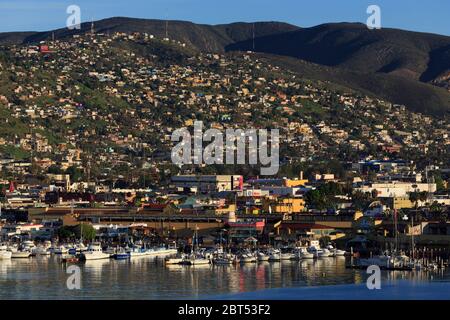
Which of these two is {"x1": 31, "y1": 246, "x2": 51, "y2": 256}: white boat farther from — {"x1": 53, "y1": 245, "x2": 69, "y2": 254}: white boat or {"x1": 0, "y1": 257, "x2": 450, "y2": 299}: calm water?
{"x1": 0, "y1": 257, "x2": 450, "y2": 299}: calm water

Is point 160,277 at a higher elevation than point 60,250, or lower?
lower

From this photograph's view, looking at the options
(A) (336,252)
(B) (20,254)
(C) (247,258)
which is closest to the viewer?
(C) (247,258)

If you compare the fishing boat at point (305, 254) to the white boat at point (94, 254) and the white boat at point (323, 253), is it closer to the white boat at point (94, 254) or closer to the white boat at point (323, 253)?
the white boat at point (323, 253)

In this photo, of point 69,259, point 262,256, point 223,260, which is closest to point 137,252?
point 69,259

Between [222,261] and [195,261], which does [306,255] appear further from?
[195,261]

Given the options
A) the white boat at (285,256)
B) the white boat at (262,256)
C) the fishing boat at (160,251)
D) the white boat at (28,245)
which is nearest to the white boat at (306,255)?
the white boat at (285,256)
